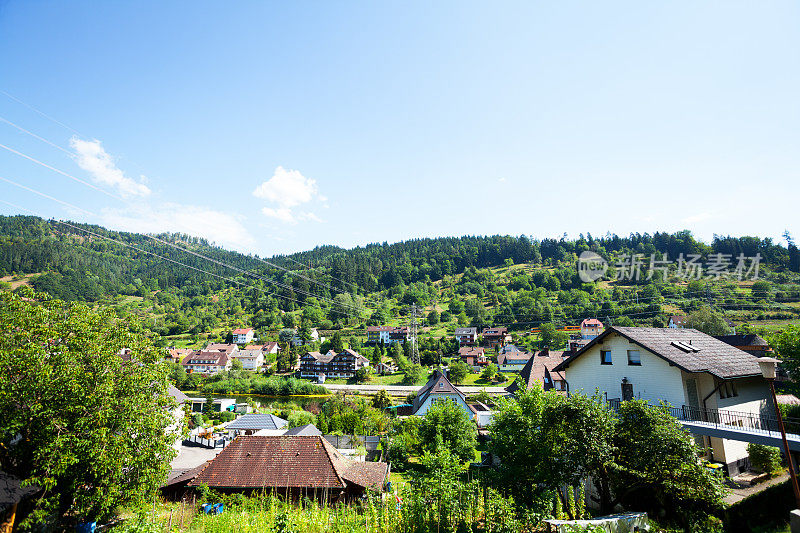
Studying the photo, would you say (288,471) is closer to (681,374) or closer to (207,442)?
(681,374)

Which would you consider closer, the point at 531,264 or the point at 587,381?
the point at 587,381

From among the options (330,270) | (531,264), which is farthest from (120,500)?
(531,264)

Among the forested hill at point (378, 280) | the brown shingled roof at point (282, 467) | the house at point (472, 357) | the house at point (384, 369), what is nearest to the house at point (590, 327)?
the forested hill at point (378, 280)

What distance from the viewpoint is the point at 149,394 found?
45.4 ft

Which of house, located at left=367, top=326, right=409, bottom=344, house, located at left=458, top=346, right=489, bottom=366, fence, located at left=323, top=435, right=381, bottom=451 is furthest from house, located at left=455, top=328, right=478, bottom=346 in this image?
fence, located at left=323, top=435, right=381, bottom=451

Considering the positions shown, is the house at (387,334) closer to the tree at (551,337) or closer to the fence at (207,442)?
the tree at (551,337)

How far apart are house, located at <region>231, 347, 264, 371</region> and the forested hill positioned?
2093 centimetres

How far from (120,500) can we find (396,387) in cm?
6021

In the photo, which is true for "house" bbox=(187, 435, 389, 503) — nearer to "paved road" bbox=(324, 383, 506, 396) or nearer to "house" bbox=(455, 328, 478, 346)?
"paved road" bbox=(324, 383, 506, 396)

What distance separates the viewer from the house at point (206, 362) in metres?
90.6

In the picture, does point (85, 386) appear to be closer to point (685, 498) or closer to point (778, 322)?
point (685, 498)

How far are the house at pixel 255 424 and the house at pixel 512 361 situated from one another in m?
57.6

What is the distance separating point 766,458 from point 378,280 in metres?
158

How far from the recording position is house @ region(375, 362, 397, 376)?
87.5 m
